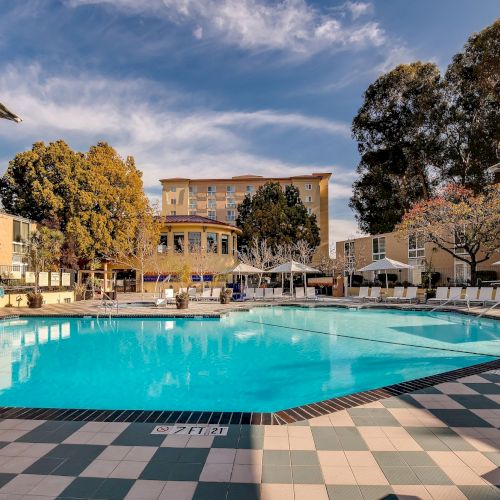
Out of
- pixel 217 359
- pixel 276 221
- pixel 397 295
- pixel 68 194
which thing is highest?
pixel 68 194

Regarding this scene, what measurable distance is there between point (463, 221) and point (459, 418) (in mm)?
17648

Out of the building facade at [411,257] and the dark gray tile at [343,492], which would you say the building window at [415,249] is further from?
the dark gray tile at [343,492]

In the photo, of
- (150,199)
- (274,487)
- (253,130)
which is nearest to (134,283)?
(150,199)

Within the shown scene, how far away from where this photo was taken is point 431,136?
3067cm

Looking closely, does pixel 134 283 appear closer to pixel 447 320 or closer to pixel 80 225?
pixel 80 225

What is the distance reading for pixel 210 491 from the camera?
2.81 meters

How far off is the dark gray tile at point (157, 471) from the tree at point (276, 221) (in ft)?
109

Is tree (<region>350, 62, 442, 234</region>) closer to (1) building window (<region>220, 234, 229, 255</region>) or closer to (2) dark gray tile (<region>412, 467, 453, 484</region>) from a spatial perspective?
(1) building window (<region>220, 234, 229, 255</region>)

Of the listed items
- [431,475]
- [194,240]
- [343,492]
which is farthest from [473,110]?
[343,492]

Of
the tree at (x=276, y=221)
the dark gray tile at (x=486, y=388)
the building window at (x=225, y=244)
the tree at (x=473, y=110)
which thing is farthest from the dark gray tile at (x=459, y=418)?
the building window at (x=225, y=244)

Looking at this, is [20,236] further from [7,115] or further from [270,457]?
[270,457]

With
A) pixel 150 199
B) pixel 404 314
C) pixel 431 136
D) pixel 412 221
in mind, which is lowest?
pixel 404 314

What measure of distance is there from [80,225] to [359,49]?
793 inches

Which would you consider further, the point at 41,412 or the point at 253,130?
the point at 253,130
